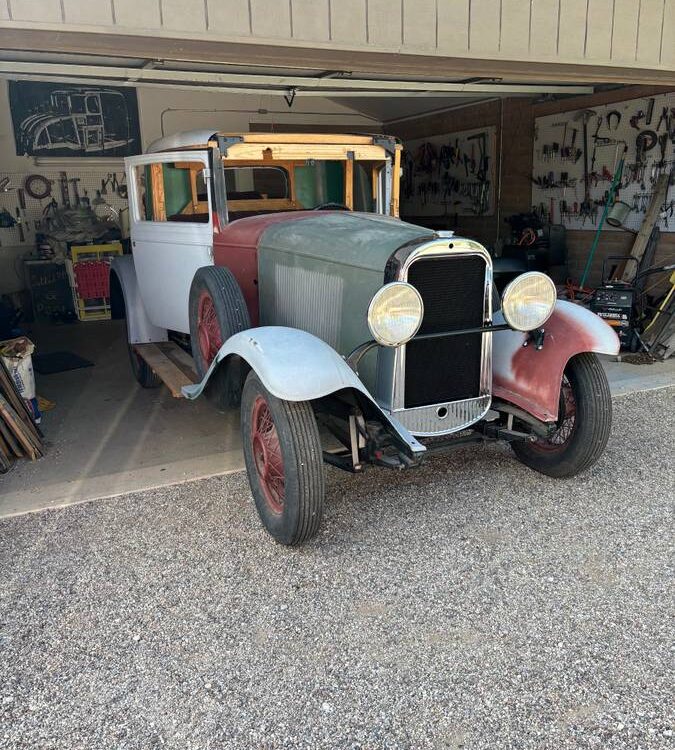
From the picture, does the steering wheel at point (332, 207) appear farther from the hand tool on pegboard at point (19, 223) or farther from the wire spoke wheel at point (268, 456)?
the hand tool on pegboard at point (19, 223)

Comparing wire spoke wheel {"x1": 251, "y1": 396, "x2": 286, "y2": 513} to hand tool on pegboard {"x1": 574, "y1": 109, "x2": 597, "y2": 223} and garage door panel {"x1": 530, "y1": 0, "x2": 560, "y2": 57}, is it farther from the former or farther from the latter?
hand tool on pegboard {"x1": 574, "y1": 109, "x2": 597, "y2": 223}

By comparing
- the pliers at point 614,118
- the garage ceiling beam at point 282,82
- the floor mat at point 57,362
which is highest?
the garage ceiling beam at point 282,82

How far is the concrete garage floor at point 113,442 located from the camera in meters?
3.64

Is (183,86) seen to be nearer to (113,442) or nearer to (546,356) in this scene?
(113,442)

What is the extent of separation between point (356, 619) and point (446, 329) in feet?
4.40

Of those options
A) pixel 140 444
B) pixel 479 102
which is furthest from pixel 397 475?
pixel 479 102

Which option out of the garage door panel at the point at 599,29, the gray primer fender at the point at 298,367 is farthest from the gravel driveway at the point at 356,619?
the garage door panel at the point at 599,29

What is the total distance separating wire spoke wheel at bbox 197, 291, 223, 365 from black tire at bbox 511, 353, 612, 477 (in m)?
1.84

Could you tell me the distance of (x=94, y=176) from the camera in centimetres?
961

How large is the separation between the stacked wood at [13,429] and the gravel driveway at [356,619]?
816 mm

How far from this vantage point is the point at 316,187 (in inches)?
178

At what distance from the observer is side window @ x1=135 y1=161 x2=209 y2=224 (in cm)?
462

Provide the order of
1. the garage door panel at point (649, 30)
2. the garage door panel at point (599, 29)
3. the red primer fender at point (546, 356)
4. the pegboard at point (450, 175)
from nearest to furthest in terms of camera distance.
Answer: the red primer fender at point (546, 356) → the garage door panel at point (599, 29) → the garage door panel at point (649, 30) → the pegboard at point (450, 175)

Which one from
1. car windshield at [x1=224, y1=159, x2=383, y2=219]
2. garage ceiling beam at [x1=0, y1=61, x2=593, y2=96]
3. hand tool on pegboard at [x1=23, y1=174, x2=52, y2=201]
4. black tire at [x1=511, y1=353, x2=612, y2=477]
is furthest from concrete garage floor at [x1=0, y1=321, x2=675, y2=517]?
hand tool on pegboard at [x1=23, y1=174, x2=52, y2=201]
